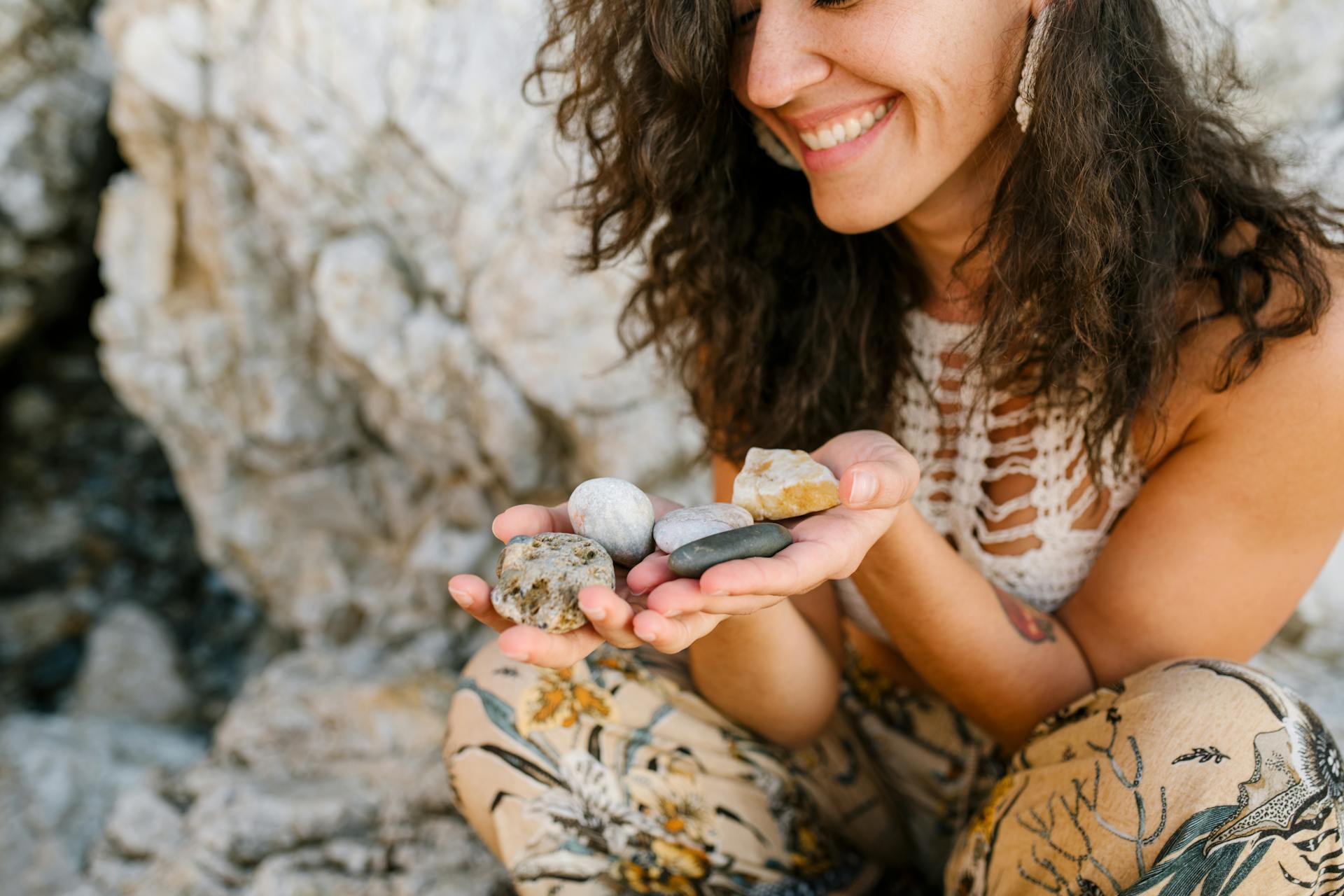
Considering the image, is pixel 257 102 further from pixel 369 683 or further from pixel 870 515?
pixel 870 515

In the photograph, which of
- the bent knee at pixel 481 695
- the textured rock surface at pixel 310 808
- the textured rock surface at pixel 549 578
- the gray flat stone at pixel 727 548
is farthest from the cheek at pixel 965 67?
the textured rock surface at pixel 310 808

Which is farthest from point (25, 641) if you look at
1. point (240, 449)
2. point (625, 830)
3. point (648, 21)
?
point (648, 21)

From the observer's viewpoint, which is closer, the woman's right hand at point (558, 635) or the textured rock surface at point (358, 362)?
the woman's right hand at point (558, 635)

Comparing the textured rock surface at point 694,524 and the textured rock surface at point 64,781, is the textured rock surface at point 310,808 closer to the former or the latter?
the textured rock surface at point 64,781

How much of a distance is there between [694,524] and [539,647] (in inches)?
12.1

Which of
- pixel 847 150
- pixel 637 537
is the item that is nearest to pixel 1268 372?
pixel 847 150

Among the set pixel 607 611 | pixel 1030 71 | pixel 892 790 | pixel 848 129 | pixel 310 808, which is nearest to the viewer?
pixel 607 611

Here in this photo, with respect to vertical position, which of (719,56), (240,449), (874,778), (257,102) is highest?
(257,102)

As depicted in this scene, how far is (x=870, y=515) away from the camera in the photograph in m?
1.29

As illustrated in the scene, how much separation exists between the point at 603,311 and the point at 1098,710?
1.64 m

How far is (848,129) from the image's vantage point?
5.28 ft

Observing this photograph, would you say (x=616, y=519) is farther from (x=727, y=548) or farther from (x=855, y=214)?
(x=855, y=214)

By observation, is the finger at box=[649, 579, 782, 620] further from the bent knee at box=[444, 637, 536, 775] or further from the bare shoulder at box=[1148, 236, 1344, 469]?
the bare shoulder at box=[1148, 236, 1344, 469]

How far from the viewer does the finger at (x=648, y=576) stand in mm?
1229
